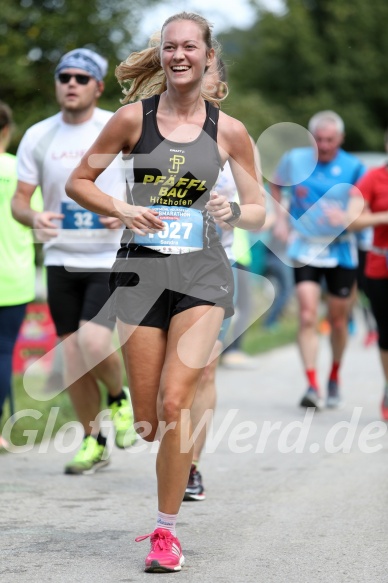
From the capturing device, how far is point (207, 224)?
5094 mm

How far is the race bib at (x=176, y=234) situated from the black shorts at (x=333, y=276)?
5172 mm

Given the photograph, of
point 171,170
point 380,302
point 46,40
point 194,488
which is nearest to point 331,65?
point 46,40

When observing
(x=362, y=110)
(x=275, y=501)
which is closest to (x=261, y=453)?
(x=275, y=501)

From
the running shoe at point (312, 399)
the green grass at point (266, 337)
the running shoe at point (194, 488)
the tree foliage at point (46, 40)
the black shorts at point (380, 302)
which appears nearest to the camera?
the running shoe at point (194, 488)

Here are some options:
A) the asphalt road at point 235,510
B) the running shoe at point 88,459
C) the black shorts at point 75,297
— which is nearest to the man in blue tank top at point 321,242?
the asphalt road at point 235,510

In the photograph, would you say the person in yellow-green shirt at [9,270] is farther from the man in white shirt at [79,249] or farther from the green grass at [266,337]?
the green grass at [266,337]

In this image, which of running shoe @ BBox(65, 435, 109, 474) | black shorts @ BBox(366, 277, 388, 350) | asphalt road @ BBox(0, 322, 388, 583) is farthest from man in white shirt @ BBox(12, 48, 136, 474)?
black shorts @ BBox(366, 277, 388, 350)

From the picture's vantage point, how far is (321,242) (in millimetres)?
10180

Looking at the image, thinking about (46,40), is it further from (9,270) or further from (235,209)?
(235,209)

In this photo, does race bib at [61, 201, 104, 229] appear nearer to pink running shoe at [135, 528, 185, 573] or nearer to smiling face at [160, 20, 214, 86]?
smiling face at [160, 20, 214, 86]

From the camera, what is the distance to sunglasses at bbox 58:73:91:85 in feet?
23.3

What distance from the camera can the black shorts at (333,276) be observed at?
10133 millimetres

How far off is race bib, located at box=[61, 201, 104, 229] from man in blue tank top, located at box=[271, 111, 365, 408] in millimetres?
3376

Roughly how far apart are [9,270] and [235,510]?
230 centimetres
